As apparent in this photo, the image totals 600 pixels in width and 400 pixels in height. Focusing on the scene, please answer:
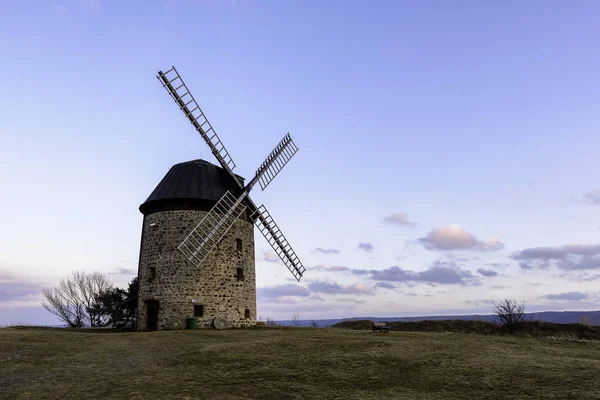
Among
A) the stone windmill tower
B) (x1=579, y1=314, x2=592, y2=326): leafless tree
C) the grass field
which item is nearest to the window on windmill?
the stone windmill tower

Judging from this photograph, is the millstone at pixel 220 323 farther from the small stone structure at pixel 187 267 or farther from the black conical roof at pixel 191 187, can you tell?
the black conical roof at pixel 191 187

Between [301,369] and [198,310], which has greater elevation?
[198,310]

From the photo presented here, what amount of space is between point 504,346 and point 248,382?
35.2ft

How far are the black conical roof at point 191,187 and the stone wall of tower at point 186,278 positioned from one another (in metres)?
0.57

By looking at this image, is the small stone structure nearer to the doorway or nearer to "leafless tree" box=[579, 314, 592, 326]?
the doorway

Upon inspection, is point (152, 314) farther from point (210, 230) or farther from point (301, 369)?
point (301, 369)

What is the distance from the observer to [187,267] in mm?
25984

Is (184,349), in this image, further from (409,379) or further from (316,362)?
(409,379)

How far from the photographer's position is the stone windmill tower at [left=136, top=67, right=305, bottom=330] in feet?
84.6

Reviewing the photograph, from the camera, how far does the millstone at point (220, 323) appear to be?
25.6m

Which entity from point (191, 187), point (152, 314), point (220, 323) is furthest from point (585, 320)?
point (152, 314)

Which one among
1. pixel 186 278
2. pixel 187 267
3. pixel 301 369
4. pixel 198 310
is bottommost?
pixel 301 369

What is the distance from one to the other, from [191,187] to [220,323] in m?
8.57

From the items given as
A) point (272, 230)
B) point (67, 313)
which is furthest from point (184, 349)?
point (67, 313)
